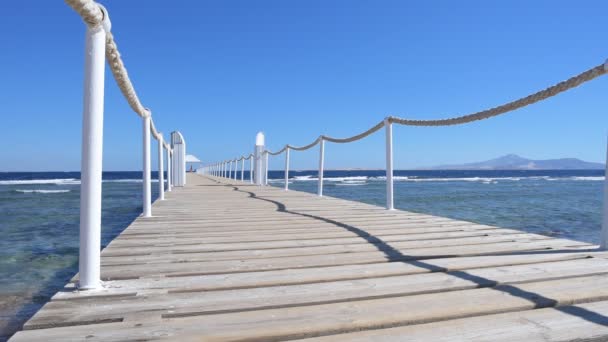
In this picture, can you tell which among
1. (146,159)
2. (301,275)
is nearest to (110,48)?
(301,275)

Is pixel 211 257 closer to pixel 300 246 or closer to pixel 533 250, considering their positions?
pixel 300 246

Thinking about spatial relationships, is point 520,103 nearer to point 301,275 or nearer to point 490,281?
point 490,281

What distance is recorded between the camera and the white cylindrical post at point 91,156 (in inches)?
61.7

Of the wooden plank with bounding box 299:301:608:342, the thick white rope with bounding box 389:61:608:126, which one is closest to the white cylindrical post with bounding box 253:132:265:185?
the thick white rope with bounding box 389:61:608:126

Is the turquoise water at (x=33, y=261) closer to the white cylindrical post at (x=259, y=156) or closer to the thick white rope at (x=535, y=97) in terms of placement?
the thick white rope at (x=535, y=97)

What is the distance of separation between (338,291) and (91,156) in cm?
104

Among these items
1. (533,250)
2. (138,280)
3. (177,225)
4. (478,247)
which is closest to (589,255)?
(533,250)

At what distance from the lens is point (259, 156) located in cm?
1169

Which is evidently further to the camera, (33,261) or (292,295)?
(33,261)

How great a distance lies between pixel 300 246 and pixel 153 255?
0.81 meters

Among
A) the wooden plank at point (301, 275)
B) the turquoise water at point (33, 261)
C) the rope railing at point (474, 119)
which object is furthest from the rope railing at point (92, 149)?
the rope railing at point (474, 119)

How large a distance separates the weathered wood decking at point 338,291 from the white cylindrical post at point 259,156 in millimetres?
8741

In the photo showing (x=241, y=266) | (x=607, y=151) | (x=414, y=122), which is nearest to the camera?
(x=241, y=266)

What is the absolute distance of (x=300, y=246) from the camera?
2.51 m
